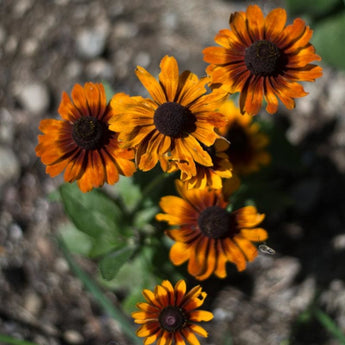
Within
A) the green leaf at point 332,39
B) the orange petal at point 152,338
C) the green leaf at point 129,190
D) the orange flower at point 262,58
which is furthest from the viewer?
the green leaf at point 332,39

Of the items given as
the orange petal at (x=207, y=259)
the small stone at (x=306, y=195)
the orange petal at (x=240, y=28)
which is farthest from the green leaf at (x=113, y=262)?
the small stone at (x=306, y=195)

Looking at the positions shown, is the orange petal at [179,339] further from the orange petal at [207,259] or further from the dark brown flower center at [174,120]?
the dark brown flower center at [174,120]

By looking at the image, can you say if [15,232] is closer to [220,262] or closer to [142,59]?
[142,59]

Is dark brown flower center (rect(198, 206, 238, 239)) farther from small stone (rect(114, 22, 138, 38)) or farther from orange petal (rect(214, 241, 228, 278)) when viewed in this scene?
small stone (rect(114, 22, 138, 38))

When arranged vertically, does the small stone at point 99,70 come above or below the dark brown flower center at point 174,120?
above

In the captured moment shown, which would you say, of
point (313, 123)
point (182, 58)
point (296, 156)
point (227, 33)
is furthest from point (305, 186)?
point (227, 33)

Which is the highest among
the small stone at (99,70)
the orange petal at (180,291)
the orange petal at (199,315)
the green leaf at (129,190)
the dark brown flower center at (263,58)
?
the small stone at (99,70)

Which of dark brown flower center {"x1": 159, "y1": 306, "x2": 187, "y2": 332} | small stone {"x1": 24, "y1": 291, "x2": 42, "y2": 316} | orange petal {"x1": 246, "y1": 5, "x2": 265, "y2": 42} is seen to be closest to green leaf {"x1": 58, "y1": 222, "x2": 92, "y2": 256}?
small stone {"x1": 24, "y1": 291, "x2": 42, "y2": 316}
